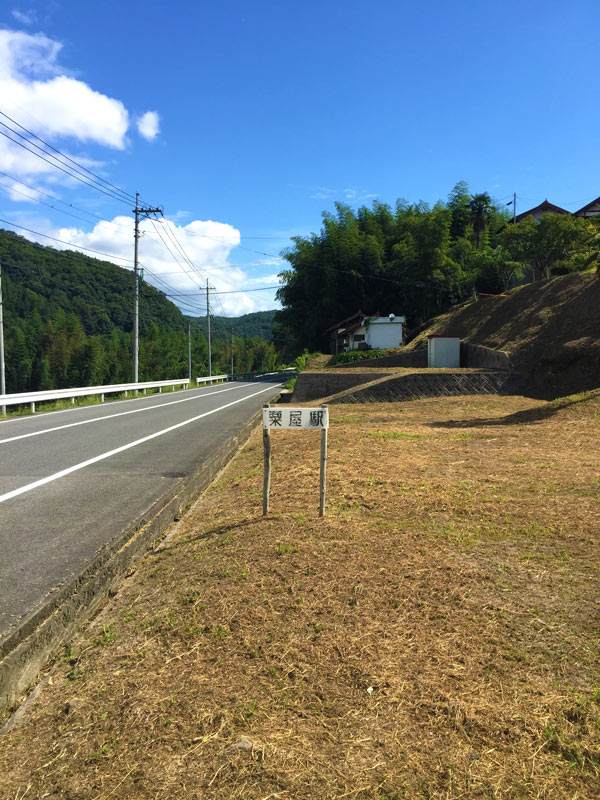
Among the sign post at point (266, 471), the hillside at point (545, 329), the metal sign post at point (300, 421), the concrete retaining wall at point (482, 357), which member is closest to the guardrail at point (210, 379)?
the hillside at point (545, 329)

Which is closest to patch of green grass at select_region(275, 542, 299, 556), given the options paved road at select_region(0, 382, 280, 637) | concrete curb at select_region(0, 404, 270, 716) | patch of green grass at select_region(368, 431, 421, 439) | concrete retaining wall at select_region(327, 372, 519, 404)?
concrete curb at select_region(0, 404, 270, 716)

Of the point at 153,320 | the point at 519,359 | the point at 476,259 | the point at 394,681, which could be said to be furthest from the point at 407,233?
the point at 153,320

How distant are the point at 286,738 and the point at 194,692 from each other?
0.52 meters

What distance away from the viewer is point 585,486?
5.06 metres

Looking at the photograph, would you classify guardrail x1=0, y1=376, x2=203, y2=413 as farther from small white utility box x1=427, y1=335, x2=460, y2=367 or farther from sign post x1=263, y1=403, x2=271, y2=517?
small white utility box x1=427, y1=335, x2=460, y2=367

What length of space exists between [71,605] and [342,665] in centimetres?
174

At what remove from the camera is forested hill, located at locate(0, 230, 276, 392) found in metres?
55.5

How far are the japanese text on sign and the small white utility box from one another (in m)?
18.5

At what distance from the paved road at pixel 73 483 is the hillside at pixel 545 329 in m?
9.26

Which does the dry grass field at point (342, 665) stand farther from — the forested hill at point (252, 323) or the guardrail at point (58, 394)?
the forested hill at point (252, 323)

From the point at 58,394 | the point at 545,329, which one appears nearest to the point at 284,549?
the point at 58,394

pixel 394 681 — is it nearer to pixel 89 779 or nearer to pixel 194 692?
pixel 194 692

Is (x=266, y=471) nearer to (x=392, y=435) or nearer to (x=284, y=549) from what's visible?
(x=284, y=549)

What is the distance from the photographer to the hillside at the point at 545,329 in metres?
14.3
